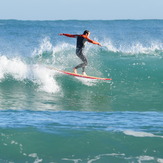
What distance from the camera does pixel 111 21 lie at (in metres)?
68.4

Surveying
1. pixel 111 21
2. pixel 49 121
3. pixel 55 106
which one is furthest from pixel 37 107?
pixel 111 21

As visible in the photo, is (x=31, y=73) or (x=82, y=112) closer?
(x=82, y=112)

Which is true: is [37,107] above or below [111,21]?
below

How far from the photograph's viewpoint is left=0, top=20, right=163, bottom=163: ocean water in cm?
709

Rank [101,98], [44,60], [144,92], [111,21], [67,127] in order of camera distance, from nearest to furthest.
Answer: [67,127] < [101,98] < [144,92] < [44,60] < [111,21]

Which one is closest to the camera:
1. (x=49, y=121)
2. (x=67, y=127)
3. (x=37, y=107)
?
(x=67, y=127)

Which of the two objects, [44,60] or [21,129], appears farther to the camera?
[44,60]

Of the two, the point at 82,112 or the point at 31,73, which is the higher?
the point at 31,73

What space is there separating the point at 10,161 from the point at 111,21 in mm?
63177

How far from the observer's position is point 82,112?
10.8m

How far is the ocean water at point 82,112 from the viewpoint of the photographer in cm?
709

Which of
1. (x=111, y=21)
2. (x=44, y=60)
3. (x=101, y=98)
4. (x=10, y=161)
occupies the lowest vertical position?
(x=10, y=161)

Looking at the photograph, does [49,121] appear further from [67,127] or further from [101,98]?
[101,98]

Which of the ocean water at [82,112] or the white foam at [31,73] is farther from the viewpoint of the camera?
the white foam at [31,73]
